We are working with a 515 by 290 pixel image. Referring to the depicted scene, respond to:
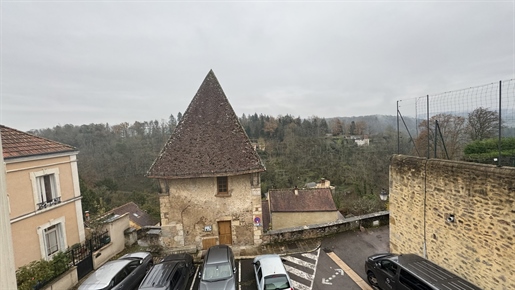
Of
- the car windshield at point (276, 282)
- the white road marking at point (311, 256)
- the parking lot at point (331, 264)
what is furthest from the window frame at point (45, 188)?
the white road marking at point (311, 256)

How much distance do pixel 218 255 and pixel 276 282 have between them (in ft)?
8.10

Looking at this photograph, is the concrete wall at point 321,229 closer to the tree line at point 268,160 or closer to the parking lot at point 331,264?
the parking lot at point 331,264

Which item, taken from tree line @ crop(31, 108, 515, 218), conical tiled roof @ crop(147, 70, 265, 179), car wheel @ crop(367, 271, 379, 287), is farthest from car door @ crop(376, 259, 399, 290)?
tree line @ crop(31, 108, 515, 218)

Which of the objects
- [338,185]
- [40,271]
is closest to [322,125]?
[338,185]

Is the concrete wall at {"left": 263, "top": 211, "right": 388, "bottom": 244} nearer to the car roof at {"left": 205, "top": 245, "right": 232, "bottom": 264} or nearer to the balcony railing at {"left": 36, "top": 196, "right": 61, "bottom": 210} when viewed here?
the car roof at {"left": 205, "top": 245, "right": 232, "bottom": 264}

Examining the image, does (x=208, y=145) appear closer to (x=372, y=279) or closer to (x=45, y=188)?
(x=45, y=188)

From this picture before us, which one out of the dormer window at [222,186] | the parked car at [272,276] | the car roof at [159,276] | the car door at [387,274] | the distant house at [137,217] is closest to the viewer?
the car door at [387,274]

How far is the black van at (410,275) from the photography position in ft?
20.5

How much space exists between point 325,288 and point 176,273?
5.06 m

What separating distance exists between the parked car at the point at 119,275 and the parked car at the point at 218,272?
2.33 metres

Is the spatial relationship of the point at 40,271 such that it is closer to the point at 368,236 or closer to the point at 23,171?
the point at 23,171

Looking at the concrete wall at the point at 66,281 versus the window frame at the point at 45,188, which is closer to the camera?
the concrete wall at the point at 66,281

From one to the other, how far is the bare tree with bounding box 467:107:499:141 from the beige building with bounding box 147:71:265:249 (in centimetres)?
754

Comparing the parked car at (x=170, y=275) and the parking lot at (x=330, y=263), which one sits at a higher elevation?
the parked car at (x=170, y=275)
